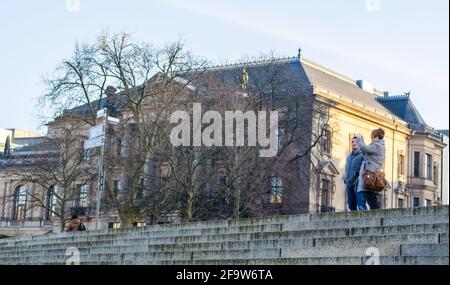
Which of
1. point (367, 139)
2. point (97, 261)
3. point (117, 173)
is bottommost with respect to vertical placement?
point (97, 261)

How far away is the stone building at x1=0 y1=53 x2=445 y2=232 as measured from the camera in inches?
1905

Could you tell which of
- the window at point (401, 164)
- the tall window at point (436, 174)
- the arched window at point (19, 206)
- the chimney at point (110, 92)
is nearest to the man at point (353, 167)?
the chimney at point (110, 92)

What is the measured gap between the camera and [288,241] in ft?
49.9

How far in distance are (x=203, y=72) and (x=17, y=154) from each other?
29.6 m

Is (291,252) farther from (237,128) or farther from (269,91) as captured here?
(269,91)

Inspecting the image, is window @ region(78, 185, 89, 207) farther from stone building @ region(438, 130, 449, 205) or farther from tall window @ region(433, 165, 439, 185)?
stone building @ region(438, 130, 449, 205)

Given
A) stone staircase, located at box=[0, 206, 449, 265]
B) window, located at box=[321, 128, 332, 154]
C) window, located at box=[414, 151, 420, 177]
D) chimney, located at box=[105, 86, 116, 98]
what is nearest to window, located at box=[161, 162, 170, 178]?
chimney, located at box=[105, 86, 116, 98]

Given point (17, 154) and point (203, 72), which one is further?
point (17, 154)

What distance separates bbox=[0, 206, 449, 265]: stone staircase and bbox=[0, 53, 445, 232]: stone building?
77.9 feet

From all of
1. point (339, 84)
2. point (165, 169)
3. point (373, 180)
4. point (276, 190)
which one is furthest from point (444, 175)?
point (373, 180)

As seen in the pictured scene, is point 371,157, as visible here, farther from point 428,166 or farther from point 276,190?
point 428,166

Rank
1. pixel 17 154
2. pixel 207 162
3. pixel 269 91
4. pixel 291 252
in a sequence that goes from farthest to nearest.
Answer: pixel 17 154
pixel 269 91
pixel 207 162
pixel 291 252

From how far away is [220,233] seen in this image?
706 inches
